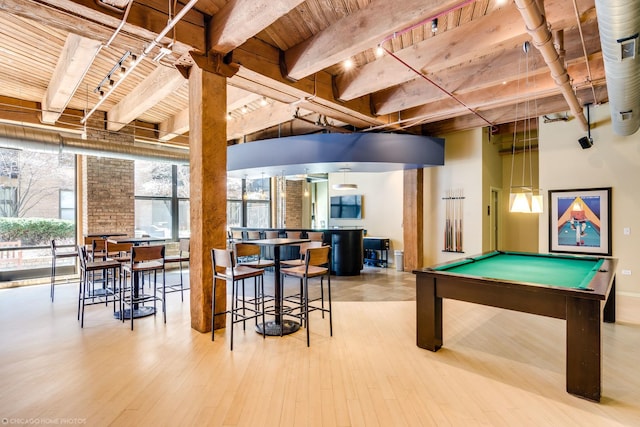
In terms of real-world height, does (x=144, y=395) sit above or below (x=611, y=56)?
below

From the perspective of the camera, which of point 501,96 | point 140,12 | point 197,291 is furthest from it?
point 501,96

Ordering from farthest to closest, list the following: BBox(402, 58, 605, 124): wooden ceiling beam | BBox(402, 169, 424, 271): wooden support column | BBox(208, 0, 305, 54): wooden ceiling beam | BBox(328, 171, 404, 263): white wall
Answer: BBox(328, 171, 404, 263): white wall → BBox(402, 169, 424, 271): wooden support column → BBox(402, 58, 605, 124): wooden ceiling beam → BBox(208, 0, 305, 54): wooden ceiling beam

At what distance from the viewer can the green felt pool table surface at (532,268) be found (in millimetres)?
3160

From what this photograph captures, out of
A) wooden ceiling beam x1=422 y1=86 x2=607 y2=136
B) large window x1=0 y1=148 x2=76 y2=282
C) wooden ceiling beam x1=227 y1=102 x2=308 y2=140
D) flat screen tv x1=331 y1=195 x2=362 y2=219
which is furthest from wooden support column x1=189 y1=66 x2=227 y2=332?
flat screen tv x1=331 y1=195 x2=362 y2=219

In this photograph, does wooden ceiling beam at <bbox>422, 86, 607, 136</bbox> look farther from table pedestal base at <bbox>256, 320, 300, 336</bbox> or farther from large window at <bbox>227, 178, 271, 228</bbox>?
large window at <bbox>227, 178, 271, 228</bbox>

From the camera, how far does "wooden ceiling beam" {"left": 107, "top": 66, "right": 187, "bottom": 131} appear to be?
4.82 metres

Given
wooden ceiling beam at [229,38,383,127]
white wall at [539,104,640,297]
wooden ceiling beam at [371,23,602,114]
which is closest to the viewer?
wooden ceiling beam at [371,23,602,114]

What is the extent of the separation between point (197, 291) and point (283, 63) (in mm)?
3215

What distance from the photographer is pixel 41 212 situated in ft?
22.7

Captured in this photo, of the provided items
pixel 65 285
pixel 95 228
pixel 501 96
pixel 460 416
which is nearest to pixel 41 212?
pixel 95 228

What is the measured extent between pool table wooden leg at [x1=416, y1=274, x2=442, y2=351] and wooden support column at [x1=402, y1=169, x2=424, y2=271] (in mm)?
4384

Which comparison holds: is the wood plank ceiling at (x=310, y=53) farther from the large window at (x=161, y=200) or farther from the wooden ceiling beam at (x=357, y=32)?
the large window at (x=161, y=200)

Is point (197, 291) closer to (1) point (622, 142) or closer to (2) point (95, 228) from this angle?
(2) point (95, 228)

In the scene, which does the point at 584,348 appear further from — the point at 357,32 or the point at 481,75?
the point at 481,75
